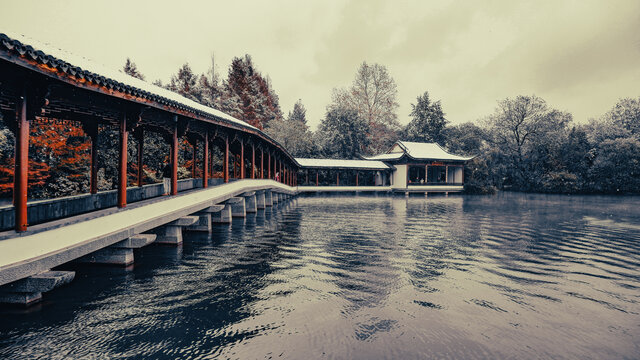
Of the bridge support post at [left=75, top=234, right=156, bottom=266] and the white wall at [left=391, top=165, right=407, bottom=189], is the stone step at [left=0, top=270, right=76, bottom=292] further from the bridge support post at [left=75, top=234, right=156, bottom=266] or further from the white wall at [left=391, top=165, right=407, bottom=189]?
the white wall at [left=391, top=165, right=407, bottom=189]

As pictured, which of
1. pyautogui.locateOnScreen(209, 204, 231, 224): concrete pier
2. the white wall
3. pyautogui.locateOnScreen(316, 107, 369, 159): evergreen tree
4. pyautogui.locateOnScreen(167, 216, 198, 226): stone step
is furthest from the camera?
pyautogui.locateOnScreen(316, 107, 369, 159): evergreen tree

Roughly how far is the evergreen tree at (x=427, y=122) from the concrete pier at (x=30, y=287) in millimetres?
53786

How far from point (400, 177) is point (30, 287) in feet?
126

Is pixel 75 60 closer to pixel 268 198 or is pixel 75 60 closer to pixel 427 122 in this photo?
pixel 268 198

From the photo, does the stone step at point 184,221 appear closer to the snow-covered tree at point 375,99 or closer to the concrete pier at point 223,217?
the concrete pier at point 223,217

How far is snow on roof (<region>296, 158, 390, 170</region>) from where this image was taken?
3769cm

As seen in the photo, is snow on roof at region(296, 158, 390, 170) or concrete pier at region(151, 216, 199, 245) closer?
concrete pier at region(151, 216, 199, 245)

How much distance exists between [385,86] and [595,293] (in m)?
57.5

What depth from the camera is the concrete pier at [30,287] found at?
5370mm

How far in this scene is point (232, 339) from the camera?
4.79 metres

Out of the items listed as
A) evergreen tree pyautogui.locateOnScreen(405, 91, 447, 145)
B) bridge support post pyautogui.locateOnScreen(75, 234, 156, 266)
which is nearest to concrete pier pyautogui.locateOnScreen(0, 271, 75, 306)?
bridge support post pyautogui.locateOnScreen(75, 234, 156, 266)

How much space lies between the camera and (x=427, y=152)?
43.6 m

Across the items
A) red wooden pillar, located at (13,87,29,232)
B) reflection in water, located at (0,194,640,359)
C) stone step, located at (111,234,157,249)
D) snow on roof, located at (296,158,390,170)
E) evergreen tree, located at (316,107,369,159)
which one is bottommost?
reflection in water, located at (0,194,640,359)

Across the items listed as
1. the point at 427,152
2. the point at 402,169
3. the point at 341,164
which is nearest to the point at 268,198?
the point at 341,164
